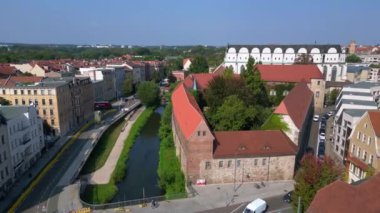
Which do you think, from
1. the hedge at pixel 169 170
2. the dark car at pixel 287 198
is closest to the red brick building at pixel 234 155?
the hedge at pixel 169 170

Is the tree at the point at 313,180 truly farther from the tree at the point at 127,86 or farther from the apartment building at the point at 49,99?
the tree at the point at 127,86

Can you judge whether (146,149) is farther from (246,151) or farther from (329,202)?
(329,202)

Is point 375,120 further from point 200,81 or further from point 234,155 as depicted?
point 200,81

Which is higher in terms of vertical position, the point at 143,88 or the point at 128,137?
the point at 143,88

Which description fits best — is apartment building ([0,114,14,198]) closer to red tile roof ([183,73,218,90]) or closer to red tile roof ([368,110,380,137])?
red tile roof ([368,110,380,137])

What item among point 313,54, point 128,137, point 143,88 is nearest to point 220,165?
point 128,137
